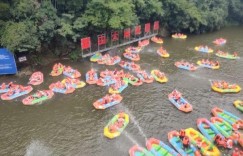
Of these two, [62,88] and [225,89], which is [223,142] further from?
[62,88]

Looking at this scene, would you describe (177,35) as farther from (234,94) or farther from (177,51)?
(234,94)

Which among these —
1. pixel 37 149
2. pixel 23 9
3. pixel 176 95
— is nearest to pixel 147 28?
pixel 176 95

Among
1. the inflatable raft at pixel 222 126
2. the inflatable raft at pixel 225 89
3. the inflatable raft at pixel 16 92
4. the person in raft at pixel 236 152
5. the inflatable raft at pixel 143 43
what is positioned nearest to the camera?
the person in raft at pixel 236 152

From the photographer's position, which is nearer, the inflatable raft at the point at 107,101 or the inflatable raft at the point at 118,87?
the inflatable raft at the point at 107,101

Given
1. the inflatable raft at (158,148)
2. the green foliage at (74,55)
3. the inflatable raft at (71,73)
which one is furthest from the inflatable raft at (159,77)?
the inflatable raft at (158,148)

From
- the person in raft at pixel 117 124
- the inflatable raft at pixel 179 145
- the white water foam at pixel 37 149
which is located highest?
the person in raft at pixel 117 124

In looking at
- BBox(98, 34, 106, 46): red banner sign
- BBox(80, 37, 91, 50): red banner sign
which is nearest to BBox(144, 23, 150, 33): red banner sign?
BBox(98, 34, 106, 46): red banner sign

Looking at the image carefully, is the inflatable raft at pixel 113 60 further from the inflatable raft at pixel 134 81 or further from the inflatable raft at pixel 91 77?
the inflatable raft at pixel 134 81
